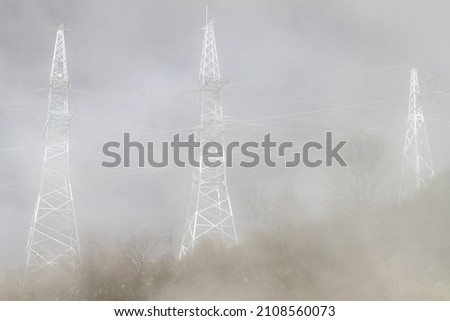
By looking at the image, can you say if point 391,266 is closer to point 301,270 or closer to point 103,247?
point 301,270

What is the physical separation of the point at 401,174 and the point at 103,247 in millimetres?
6332

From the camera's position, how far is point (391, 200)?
32.3ft

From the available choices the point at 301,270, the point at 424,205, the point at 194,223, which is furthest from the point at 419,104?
the point at 194,223

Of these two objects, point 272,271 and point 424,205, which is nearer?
point 272,271

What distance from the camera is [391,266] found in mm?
7824

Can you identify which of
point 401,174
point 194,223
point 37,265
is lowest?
point 37,265

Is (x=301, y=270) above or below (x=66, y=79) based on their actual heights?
below

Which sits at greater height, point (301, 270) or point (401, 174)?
point (401, 174)

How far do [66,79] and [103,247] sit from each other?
134 inches
